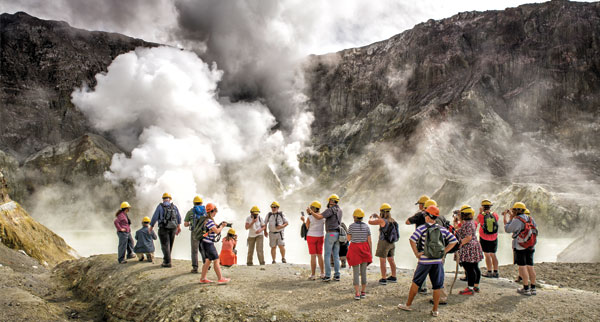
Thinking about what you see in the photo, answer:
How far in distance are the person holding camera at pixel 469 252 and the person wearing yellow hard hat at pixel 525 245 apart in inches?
34.2

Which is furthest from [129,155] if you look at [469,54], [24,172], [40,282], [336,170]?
[469,54]

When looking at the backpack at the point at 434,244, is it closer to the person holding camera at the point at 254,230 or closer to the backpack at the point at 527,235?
the backpack at the point at 527,235

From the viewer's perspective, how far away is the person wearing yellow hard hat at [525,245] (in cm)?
852

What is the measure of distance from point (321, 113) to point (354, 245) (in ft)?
264

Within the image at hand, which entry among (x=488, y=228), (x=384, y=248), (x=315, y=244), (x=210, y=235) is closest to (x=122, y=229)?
(x=210, y=235)

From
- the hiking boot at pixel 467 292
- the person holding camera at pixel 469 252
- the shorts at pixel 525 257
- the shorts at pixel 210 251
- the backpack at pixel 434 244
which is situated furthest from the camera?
the shorts at pixel 210 251

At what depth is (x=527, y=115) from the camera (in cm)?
6091

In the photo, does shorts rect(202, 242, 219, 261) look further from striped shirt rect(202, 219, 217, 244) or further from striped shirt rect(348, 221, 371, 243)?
striped shirt rect(348, 221, 371, 243)

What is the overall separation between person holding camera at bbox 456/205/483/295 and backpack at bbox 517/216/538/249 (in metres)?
0.92

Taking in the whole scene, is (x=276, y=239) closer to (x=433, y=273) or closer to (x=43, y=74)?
(x=433, y=273)

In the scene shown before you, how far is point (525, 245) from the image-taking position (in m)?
8.56

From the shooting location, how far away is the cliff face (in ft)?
226

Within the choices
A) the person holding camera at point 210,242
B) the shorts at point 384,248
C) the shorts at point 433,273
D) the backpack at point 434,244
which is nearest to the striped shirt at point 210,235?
the person holding camera at point 210,242

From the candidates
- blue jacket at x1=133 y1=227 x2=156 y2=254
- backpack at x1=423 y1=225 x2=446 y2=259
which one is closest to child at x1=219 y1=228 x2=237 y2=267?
blue jacket at x1=133 y1=227 x2=156 y2=254
